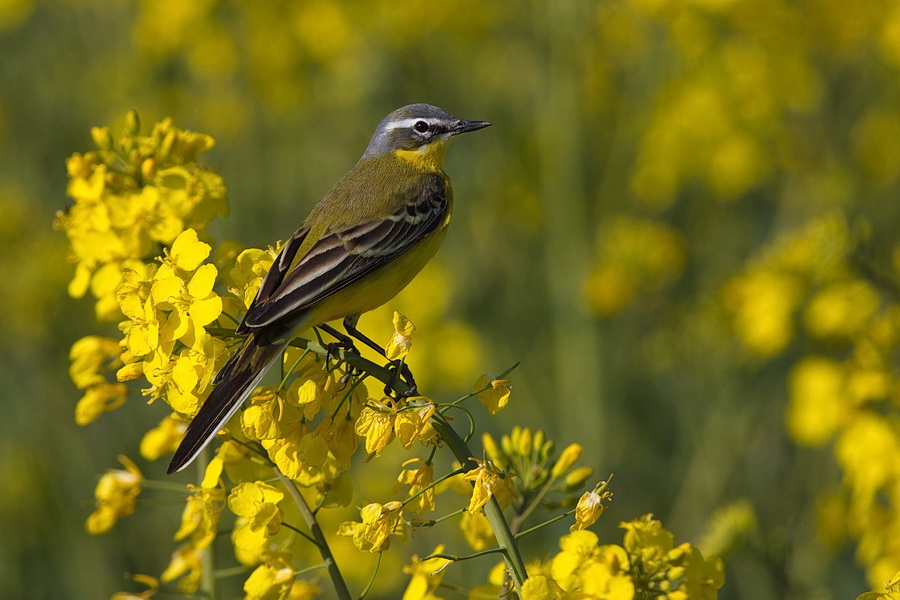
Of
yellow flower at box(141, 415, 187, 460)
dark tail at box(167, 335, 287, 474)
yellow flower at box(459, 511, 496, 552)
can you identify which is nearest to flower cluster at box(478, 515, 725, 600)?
yellow flower at box(459, 511, 496, 552)

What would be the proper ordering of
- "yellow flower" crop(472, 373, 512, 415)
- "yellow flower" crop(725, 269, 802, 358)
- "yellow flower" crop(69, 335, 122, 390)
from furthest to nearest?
1. "yellow flower" crop(725, 269, 802, 358)
2. "yellow flower" crop(69, 335, 122, 390)
3. "yellow flower" crop(472, 373, 512, 415)

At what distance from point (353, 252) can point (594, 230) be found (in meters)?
4.72

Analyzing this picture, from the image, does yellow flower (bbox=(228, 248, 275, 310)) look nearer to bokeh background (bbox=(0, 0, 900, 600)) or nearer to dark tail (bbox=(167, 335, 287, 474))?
dark tail (bbox=(167, 335, 287, 474))

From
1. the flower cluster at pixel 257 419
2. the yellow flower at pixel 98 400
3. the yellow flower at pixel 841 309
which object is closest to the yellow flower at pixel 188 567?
the flower cluster at pixel 257 419

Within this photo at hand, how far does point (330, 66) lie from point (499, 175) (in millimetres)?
2177

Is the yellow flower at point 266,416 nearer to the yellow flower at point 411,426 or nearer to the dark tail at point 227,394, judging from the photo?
the dark tail at point 227,394

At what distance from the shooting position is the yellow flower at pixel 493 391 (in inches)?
105

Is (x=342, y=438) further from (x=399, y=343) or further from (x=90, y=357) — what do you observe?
(x=90, y=357)

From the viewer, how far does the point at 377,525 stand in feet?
8.38

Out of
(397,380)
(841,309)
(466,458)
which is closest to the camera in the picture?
(466,458)

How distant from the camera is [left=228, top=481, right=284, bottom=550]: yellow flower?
2777mm

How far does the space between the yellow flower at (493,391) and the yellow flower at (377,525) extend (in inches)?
13.4

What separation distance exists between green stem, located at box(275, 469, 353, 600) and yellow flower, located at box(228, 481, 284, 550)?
0.08m

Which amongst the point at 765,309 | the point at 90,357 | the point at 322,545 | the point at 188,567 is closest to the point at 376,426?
the point at 322,545
